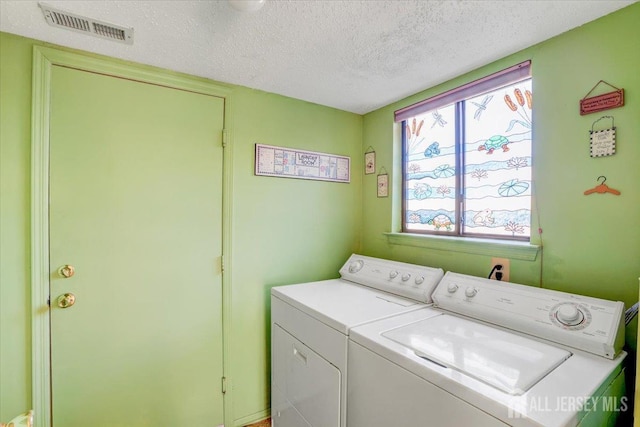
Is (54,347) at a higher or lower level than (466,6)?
lower

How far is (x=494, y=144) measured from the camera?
64.2 inches

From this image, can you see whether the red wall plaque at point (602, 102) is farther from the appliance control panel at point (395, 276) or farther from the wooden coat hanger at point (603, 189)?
the appliance control panel at point (395, 276)

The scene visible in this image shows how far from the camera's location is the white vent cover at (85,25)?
1199 millimetres

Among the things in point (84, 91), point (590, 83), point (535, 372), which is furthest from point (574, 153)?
point (84, 91)

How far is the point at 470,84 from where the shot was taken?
167 cm

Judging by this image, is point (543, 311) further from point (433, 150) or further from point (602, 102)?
point (433, 150)

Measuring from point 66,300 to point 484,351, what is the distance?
1890mm

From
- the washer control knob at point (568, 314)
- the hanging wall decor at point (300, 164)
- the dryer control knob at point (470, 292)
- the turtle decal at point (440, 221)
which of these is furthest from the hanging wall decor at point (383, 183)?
the washer control knob at point (568, 314)

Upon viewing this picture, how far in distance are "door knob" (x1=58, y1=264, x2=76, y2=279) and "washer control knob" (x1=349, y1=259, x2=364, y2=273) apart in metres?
1.61

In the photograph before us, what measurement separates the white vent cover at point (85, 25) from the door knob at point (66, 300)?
1253 mm

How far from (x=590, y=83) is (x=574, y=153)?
A: 0.98 ft

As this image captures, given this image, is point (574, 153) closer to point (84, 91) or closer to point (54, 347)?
point (84, 91)

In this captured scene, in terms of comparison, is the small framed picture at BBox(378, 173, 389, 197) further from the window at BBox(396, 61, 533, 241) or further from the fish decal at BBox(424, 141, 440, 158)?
the fish decal at BBox(424, 141, 440, 158)

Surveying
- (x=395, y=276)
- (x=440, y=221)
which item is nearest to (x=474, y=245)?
(x=440, y=221)
